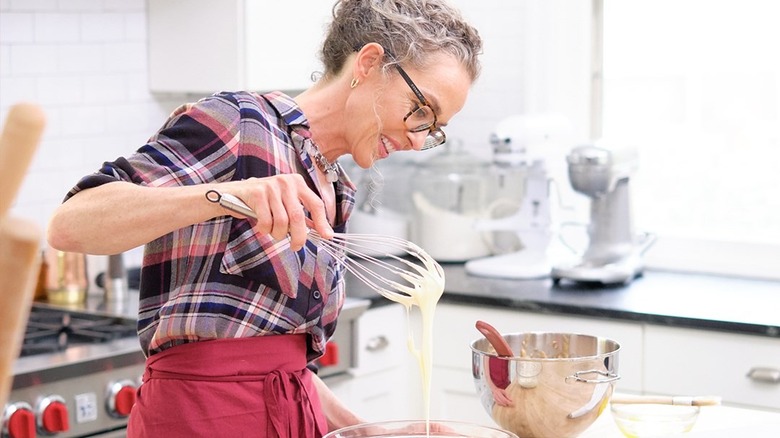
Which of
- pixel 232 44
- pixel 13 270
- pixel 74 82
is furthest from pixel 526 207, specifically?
pixel 13 270

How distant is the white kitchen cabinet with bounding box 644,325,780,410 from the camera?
2.70 metres

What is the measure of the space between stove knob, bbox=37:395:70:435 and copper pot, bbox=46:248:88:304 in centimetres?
83

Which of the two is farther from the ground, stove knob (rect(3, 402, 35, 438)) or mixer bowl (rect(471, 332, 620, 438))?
mixer bowl (rect(471, 332, 620, 438))

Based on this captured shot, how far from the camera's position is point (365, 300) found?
119 inches

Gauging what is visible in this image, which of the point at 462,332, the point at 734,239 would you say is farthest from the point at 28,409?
the point at 734,239

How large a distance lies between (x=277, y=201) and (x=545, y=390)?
527 mm

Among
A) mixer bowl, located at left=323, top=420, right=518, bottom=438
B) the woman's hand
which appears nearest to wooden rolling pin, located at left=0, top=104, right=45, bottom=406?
the woman's hand

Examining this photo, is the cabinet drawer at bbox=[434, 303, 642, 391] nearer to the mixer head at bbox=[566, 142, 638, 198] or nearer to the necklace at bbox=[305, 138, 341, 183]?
the mixer head at bbox=[566, 142, 638, 198]

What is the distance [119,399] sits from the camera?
2344mm

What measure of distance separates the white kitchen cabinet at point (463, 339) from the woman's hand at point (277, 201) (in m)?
1.79

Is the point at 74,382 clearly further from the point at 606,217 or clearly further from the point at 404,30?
the point at 606,217

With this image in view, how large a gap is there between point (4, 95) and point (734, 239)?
2304 millimetres

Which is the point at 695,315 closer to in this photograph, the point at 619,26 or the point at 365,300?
the point at 365,300

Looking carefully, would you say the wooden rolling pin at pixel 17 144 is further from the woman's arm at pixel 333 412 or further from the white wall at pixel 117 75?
the white wall at pixel 117 75
